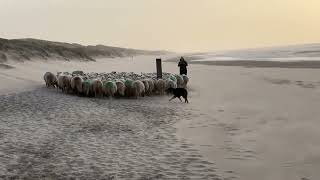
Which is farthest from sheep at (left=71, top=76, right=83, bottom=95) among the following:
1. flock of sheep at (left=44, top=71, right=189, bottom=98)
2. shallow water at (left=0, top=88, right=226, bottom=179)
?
shallow water at (left=0, top=88, right=226, bottom=179)

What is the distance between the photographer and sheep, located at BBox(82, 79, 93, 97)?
17031mm

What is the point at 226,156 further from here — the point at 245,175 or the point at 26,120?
the point at 26,120

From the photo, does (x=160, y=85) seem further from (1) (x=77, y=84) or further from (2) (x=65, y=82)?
(2) (x=65, y=82)

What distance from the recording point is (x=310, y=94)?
17.2m

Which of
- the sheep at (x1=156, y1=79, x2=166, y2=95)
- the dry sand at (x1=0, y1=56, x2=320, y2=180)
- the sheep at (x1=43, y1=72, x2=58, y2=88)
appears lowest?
the dry sand at (x1=0, y1=56, x2=320, y2=180)

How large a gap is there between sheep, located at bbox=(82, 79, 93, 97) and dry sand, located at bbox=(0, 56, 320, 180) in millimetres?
1150

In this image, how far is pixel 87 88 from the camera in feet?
55.9

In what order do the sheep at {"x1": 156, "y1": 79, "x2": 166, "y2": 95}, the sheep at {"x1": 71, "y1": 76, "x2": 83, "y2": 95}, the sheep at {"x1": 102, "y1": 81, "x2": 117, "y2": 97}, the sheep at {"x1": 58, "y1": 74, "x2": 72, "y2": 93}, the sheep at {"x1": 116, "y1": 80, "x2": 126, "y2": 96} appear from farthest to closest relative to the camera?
1. the sheep at {"x1": 156, "y1": 79, "x2": 166, "y2": 95}
2. the sheep at {"x1": 58, "y1": 74, "x2": 72, "y2": 93}
3. the sheep at {"x1": 71, "y1": 76, "x2": 83, "y2": 95}
4. the sheep at {"x1": 116, "y1": 80, "x2": 126, "y2": 96}
5. the sheep at {"x1": 102, "y1": 81, "x2": 117, "y2": 97}

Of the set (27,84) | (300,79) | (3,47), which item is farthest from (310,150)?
(3,47)

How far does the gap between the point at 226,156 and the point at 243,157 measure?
0.31 meters

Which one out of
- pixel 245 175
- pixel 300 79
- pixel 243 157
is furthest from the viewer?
pixel 300 79

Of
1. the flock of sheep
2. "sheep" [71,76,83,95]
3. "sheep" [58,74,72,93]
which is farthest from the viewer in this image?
"sheep" [58,74,72,93]

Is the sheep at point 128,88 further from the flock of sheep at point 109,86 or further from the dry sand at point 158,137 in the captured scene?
the dry sand at point 158,137

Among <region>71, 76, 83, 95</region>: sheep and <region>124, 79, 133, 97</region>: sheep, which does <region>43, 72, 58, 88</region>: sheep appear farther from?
<region>124, 79, 133, 97</region>: sheep
